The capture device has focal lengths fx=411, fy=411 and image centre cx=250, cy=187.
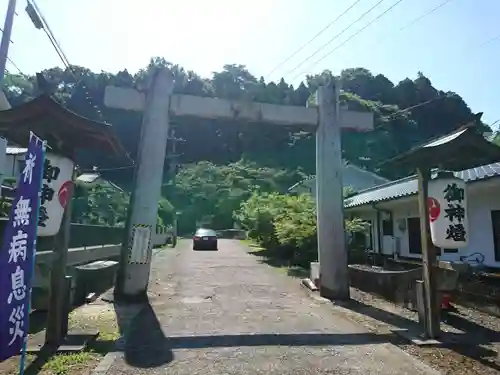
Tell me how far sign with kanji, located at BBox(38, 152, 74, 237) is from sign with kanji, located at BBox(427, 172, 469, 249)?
5.74m

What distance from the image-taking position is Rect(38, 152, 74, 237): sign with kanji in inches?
219

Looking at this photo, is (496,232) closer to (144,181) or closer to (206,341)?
(206,341)

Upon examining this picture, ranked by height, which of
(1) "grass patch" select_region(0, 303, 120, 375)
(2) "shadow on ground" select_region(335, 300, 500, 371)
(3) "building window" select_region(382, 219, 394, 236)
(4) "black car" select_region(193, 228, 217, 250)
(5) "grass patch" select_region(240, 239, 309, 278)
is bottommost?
(1) "grass patch" select_region(0, 303, 120, 375)

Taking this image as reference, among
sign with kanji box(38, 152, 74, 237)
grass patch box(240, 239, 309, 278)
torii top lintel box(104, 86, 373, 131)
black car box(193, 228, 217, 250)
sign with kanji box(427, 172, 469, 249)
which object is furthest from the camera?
black car box(193, 228, 217, 250)

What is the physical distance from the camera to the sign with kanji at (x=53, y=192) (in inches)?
219

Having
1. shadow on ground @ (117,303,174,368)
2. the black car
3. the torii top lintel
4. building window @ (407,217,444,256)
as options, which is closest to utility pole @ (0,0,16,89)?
the torii top lintel

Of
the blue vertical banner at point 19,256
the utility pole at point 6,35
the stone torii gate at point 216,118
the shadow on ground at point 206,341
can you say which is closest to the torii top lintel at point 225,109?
the stone torii gate at point 216,118

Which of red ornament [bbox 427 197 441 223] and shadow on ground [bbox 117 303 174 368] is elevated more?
red ornament [bbox 427 197 441 223]

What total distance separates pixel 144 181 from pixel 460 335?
7.04 m

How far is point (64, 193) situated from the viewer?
596 cm

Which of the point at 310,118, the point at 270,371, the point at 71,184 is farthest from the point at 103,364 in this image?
the point at 310,118

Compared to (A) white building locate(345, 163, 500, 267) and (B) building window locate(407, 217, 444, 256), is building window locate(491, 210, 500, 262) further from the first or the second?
(B) building window locate(407, 217, 444, 256)

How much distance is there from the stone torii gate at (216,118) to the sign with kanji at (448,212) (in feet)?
12.6

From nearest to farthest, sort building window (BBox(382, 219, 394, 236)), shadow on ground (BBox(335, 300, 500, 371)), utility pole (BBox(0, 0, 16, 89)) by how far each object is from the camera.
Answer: shadow on ground (BBox(335, 300, 500, 371)) → utility pole (BBox(0, 0, 16, 89)) → building window (BBox(382, 219, 394, 236))
